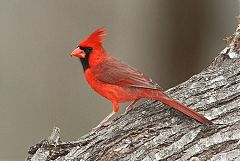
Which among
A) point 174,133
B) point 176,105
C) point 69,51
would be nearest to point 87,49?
point 176,105

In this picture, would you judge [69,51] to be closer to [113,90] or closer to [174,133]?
[113,90]

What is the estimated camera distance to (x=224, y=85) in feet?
10.1

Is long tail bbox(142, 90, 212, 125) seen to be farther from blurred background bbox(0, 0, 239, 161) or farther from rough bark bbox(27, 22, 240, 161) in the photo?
blurred background bbox(0, 0, 239, 161)

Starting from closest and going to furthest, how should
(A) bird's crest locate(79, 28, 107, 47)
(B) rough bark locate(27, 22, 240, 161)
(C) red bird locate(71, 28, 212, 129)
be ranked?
(B) rough bark locate(27, 22, 240, 161) < (C) red bird locate(71, 28, 212, 129) < (A) bird's crest locate(79, 28, 107, 47)

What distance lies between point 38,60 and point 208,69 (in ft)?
9.52

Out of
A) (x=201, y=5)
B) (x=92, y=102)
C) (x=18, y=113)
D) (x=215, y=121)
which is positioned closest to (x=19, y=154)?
(x=18, y=113)

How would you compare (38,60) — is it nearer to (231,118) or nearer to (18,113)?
(18,113)

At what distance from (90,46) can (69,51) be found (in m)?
2.46

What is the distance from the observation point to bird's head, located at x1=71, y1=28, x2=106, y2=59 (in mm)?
3431

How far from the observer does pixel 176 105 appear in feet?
9.75

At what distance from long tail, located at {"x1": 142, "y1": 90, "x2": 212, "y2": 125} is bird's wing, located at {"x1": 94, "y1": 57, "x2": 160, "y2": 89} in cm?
5

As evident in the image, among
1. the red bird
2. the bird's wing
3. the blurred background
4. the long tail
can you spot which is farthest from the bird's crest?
the blurred background

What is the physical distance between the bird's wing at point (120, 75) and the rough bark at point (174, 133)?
0.40 feet

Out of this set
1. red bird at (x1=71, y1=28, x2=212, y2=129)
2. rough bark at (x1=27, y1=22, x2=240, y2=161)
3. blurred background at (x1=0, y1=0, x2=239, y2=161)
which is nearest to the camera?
rough bark at (x1=27, y1=22, x2=240, y2=161)
